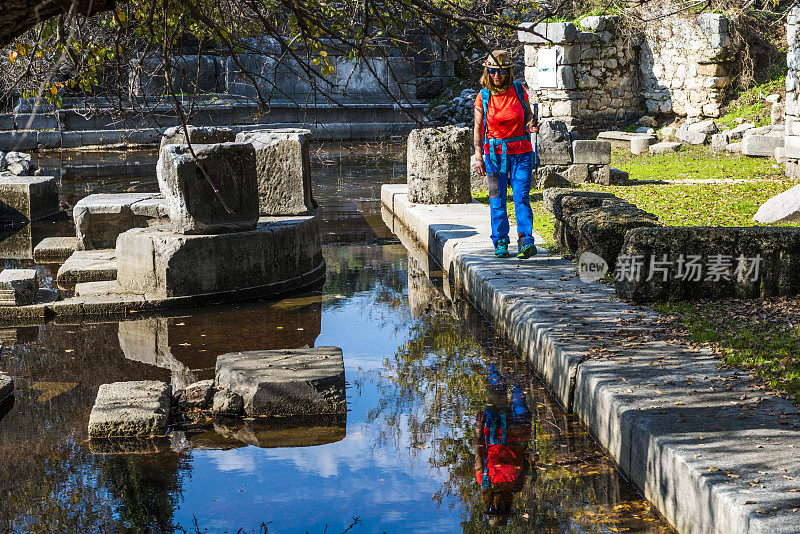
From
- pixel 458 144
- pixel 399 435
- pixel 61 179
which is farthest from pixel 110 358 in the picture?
pixel 61 179

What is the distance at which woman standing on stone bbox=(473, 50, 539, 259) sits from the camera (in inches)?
293

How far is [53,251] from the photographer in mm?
9555

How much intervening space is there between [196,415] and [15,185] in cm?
851

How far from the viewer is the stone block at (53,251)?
373 inches

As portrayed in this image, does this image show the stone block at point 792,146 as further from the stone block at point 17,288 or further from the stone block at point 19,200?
the stone block at point 19,200

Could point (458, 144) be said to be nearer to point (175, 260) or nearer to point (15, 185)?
point (175, 260)

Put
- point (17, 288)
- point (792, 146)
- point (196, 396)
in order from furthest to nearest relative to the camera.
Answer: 1. point (792, 146)
2. point (17, 288)
3. point (196, 396)

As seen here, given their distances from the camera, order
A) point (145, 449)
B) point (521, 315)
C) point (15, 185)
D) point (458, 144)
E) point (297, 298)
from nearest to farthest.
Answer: point (145, 449) < point (521, 315) < point (297, 298) < point (458, 144) < point (15, 185)

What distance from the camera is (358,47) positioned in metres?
3.90

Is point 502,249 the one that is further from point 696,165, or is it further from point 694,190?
point 696,165

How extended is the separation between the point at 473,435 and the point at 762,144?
12425 millimetres

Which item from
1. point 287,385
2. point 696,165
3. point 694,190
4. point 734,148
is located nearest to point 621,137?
point 734,148

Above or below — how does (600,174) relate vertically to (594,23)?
below

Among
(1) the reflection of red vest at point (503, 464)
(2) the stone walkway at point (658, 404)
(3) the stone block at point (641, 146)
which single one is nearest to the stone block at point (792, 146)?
(3) the stone block at point (641, 146)
